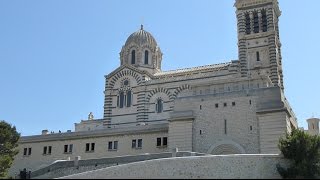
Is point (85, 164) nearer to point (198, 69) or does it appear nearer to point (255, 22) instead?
point (198, 69)

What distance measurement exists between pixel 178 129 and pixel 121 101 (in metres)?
19.3

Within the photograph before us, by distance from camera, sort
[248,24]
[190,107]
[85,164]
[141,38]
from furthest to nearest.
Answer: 1. [141,38]
2. [248,24]
3. [190,107]
4. [85,164]

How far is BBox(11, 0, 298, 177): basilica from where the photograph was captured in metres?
41.3

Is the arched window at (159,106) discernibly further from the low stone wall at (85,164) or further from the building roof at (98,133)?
the low stone wall at (85,164)

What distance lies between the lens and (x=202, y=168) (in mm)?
31188

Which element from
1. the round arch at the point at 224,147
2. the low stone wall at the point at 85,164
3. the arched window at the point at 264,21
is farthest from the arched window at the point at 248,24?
the low stone wall at the point at 85,164

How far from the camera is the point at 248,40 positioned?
199 ft

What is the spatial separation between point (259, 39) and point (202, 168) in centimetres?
3239

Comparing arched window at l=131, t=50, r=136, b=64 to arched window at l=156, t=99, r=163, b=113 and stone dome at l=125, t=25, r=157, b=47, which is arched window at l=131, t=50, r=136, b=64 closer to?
stone dome at l=125, t=25, r=157, b=47

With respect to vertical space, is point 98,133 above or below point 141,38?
below

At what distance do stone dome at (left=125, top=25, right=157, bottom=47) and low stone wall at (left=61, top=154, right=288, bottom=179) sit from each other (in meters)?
35.9

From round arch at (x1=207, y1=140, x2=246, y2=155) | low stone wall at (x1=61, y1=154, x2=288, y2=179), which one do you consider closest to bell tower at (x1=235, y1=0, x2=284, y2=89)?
round arch at (x1=207, y1=140, x2=246, y2=155)

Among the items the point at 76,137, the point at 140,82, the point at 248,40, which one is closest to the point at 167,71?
the point at 140,82

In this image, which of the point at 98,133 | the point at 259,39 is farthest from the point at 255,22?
the point at 98,133
